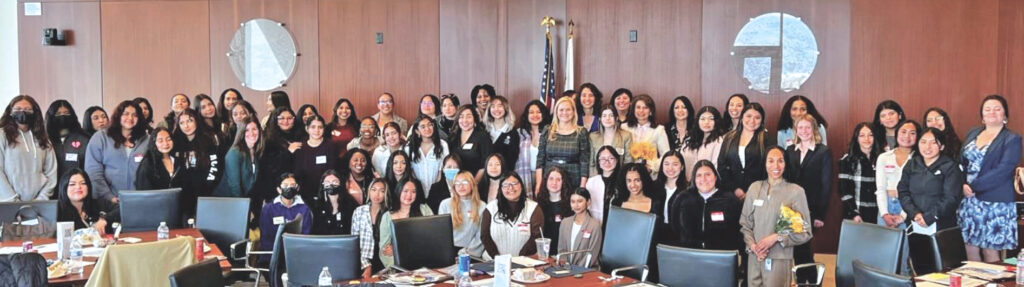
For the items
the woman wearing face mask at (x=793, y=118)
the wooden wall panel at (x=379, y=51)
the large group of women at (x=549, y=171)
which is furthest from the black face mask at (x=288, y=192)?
the woman wearing face mask at (x=793, y=118)

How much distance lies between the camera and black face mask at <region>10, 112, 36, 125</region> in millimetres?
6809

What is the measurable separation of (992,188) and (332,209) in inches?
184

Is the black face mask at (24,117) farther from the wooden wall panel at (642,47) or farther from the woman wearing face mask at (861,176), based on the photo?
the woman wearing face mask at (861,176)

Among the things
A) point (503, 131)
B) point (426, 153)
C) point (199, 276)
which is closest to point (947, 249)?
point (503, 131)

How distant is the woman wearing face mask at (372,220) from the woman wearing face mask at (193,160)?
154cm

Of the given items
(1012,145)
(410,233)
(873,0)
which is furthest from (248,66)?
(1012,145)

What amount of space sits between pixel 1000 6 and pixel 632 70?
3333 millimetres

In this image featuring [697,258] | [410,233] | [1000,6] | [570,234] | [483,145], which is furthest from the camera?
[1000,6]

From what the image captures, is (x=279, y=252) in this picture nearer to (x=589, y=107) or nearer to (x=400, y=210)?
(x=400, y=210)

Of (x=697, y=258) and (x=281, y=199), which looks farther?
(x=281, y=199)

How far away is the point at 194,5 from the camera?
9.53 metres

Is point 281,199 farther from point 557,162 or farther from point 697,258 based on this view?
point 697,258

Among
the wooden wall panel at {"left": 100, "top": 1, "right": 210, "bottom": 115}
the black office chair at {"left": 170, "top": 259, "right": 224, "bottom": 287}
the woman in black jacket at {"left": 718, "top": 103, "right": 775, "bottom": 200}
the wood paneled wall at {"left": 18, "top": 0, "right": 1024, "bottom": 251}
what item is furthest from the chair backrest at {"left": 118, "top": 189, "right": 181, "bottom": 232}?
the woman in black jacket at {"left": 718, "top": 103, "right": 775, "bottom": 200}

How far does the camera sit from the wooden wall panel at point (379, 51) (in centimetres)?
940
